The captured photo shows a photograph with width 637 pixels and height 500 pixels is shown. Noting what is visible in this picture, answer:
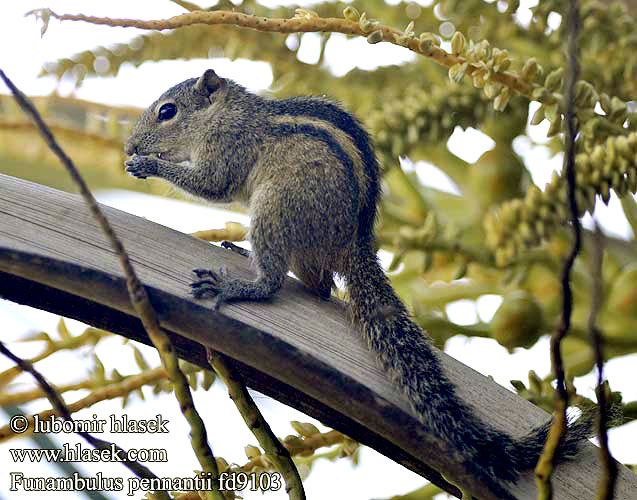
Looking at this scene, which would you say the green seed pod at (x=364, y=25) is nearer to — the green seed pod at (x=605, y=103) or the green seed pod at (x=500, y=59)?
the green seed pod at (x=500, y=59)

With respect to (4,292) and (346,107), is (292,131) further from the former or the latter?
(4,292)

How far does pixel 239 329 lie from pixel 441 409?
0.18m

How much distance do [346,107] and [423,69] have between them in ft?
0.35

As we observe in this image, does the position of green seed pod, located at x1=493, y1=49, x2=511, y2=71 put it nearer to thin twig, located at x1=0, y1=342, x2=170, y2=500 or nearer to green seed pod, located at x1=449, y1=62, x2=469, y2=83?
green seed pod, located at x1=449, y1=62, x2=469, y2=83

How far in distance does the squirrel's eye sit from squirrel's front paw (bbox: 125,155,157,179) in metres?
0.15

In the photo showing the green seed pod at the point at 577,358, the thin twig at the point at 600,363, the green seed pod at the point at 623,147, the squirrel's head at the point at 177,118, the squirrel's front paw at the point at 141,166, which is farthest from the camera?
the squirrel's head at the point at 177,118

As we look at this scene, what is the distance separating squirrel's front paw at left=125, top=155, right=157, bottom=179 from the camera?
1062 millimetres

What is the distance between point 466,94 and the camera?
0.84 m

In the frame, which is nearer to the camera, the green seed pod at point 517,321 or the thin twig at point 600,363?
the thin twig at point 600,363

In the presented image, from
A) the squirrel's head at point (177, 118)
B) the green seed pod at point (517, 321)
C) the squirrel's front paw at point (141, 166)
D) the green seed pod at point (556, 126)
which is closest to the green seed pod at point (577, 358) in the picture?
the green seed pod at point (517, 321)

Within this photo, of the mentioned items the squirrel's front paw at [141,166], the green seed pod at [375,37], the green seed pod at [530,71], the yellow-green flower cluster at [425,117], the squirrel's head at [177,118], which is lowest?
the green seed pod at [375,37]

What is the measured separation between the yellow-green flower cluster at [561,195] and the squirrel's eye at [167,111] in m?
0.68

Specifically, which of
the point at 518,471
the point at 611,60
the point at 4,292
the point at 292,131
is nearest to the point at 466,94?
the point at 611,60

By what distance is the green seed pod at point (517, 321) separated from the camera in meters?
0.71
